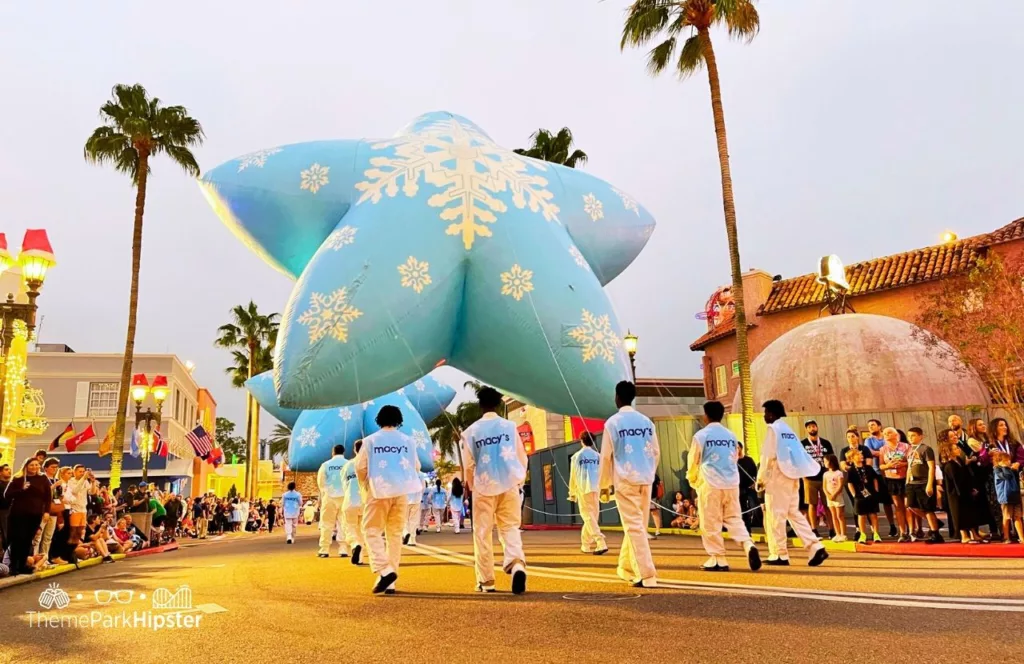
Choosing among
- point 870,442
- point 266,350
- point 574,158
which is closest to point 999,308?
point 870,442

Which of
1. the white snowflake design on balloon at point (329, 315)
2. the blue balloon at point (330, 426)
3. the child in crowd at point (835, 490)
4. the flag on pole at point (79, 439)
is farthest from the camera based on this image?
the flag on pole at point (79, 439)

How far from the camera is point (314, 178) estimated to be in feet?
23.3

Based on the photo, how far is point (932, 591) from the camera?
5.40 meters

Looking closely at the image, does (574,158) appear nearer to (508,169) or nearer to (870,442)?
(870,442)

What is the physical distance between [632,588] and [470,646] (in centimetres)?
250

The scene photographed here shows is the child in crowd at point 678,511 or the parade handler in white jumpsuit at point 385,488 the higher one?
the parade handler in white jumpsuit at point 385,488

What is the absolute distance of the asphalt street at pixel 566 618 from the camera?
12.3 ft

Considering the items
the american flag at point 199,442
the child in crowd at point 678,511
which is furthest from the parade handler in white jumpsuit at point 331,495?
the american flag at point 199,442

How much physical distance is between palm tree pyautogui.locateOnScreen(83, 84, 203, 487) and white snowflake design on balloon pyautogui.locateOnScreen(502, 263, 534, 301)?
17558mm

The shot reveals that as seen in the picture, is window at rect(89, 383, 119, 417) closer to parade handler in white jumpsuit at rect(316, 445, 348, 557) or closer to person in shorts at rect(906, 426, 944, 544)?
parade handler in white jumpsuit at rect(316, 445, 348, 557)

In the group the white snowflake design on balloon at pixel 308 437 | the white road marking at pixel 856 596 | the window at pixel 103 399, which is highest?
the window at pixel 103 399

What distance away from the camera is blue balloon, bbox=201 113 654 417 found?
633 centimetres

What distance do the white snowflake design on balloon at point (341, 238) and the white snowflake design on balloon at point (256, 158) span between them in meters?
1.24

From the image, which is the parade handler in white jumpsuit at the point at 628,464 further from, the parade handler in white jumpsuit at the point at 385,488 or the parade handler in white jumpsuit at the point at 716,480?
the parade handler in white jumpsuit at the point at 385,488
